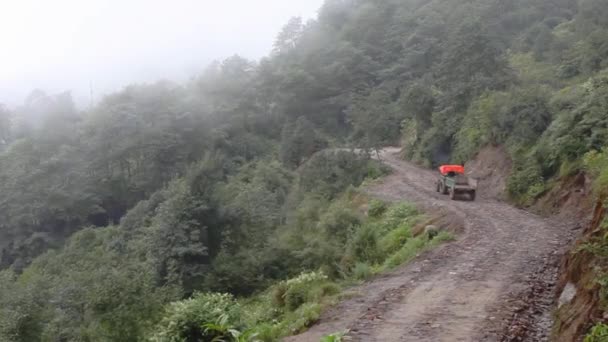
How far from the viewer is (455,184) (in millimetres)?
22125

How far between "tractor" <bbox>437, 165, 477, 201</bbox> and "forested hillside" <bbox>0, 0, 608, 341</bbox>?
1.72 metres

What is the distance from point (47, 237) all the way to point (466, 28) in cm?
3674

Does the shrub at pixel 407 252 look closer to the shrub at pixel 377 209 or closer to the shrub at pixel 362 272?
the shrub at pixel 362 272

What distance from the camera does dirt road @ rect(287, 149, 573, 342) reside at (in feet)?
29.0

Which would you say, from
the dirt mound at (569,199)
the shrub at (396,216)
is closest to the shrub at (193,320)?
the shrub at (396,216)

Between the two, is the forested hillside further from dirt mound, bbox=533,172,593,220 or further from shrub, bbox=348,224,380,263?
dirt mound, bbox=533,172,593,220

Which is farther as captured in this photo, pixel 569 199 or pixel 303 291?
pixel 569 199

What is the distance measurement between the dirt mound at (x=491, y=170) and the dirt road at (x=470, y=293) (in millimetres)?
6636

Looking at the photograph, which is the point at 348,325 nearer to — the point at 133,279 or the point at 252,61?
the point at 133,279

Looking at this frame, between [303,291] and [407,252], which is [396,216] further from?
[303,291]

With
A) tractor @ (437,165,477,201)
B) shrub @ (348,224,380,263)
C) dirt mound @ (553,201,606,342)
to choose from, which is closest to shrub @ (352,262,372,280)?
shrub @ (348,224,380,263)

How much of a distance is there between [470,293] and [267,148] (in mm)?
41005

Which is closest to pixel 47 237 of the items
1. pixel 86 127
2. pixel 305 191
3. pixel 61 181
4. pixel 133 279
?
pixel 61 181

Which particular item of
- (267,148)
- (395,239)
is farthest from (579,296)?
(267,148)
